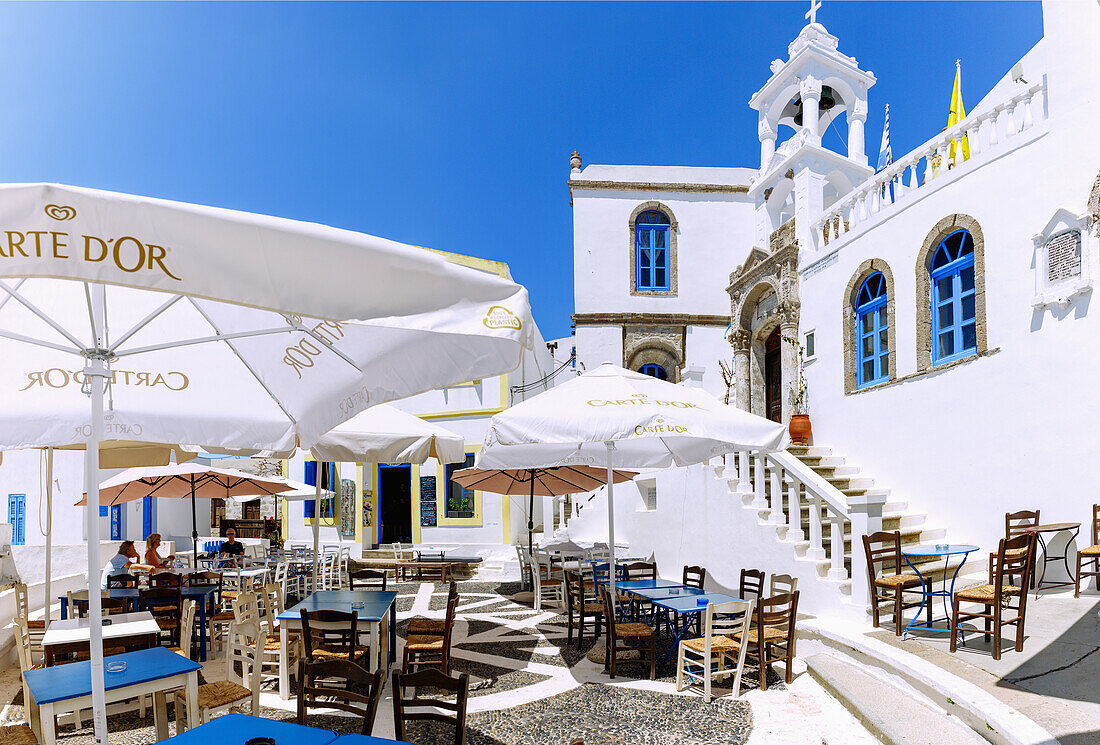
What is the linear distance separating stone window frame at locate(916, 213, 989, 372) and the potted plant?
265 centimetres

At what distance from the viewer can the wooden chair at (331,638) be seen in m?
5.75

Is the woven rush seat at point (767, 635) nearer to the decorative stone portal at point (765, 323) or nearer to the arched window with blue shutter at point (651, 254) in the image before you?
the decorative stone portal at point (765, 323)

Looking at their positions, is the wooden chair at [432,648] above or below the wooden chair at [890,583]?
below

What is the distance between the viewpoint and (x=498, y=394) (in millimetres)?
18609

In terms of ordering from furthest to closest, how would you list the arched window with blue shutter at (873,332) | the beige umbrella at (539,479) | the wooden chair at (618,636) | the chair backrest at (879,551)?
1. the arched window with blue shutter at (873,332)
2. the beige umbrella at (539,479)
3. the chair backrest at (879,551)
4. the wooden chair at (618,636)

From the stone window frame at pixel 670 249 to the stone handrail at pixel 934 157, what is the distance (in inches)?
221

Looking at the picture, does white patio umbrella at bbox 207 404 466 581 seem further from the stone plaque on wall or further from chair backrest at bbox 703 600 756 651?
the stone plaque on wall

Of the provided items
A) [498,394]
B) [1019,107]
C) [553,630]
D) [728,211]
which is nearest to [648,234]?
[728,211]

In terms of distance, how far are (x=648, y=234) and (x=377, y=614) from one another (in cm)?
1444

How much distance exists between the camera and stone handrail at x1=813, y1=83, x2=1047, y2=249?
880 cm

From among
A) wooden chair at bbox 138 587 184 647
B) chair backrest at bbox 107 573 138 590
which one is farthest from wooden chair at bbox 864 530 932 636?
Result: chair backrest at bbox 107 573 138 590

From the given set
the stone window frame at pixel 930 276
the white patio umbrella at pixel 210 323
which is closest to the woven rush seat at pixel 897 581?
the stone window frame at pixel 930 276

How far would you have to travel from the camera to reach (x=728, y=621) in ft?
20.2

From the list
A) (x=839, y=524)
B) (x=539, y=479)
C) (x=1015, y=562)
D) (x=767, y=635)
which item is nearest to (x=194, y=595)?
(x=539, y=479)
